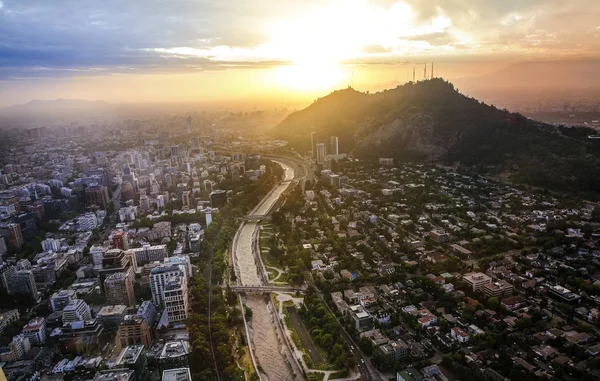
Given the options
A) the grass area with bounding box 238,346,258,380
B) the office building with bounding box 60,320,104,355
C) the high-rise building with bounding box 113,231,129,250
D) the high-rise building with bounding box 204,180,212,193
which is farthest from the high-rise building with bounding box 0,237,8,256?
the grass area with bounding box 238,346,258,380

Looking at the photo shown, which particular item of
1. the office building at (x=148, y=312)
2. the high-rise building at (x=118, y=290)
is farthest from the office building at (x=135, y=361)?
the high-rise building at (x=118, y=290)

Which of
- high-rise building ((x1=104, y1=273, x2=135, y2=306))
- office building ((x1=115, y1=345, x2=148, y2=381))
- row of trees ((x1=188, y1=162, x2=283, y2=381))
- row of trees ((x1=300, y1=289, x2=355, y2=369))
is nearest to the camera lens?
office building ((x1=115, y1=345, x2=148, y2=381))

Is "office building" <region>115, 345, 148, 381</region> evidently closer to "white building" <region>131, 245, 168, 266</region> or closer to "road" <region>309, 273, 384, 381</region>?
"road" <region>309, 273, 384, 381</region>

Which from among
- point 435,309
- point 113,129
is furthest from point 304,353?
point 113,129

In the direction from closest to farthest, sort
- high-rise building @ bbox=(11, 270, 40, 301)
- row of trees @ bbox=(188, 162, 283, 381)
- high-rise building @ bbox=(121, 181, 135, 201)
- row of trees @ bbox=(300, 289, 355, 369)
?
row of trees @ bbox=(188, 162, 283, 381)
row of trees @ bbox=(300, 289, 355, 369)
high-rise building @ bbox=(11, 270, 40, 301)
high-rise building @ bbox=(121, 181, 135, 201)

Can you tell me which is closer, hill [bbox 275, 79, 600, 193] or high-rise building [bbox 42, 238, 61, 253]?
high-rise building [bbox 42, 238, 61, 253]

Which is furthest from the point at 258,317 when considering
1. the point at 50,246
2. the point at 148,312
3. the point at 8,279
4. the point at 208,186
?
the point at 208,186
